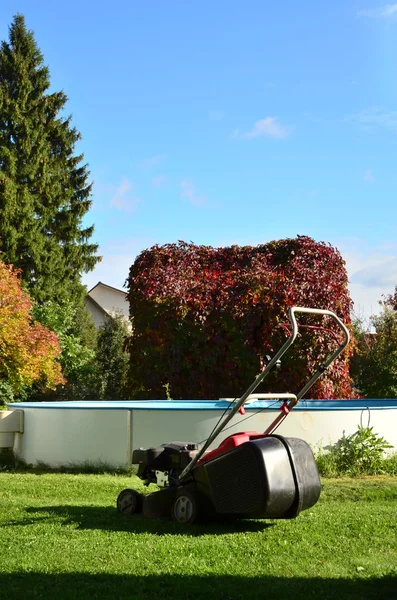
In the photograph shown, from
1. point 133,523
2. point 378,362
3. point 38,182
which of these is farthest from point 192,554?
point 38,182

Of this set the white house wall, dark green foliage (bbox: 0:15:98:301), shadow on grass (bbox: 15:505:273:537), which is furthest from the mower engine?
the white house wall

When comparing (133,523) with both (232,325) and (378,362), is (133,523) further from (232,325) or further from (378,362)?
(378,362)

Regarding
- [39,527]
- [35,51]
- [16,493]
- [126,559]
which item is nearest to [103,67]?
[16,493]

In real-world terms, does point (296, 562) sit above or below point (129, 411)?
below

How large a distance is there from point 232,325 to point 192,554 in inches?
358

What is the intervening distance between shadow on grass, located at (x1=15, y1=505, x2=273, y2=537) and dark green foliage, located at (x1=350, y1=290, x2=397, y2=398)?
479 inches

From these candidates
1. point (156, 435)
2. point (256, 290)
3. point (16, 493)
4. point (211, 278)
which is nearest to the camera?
point (16, 493)

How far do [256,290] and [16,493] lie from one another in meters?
6.89

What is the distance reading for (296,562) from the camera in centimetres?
A: 517

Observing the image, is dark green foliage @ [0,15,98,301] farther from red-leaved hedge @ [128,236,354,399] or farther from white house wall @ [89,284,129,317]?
red-leaved hedge @ [128,236,354,399]

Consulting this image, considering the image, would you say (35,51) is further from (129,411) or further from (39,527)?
(39,527)

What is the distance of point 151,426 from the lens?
995 cm

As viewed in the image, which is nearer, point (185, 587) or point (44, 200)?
point (185, 587)

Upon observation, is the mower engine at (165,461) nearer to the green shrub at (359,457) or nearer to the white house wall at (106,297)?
the green shrub at (359,457)
